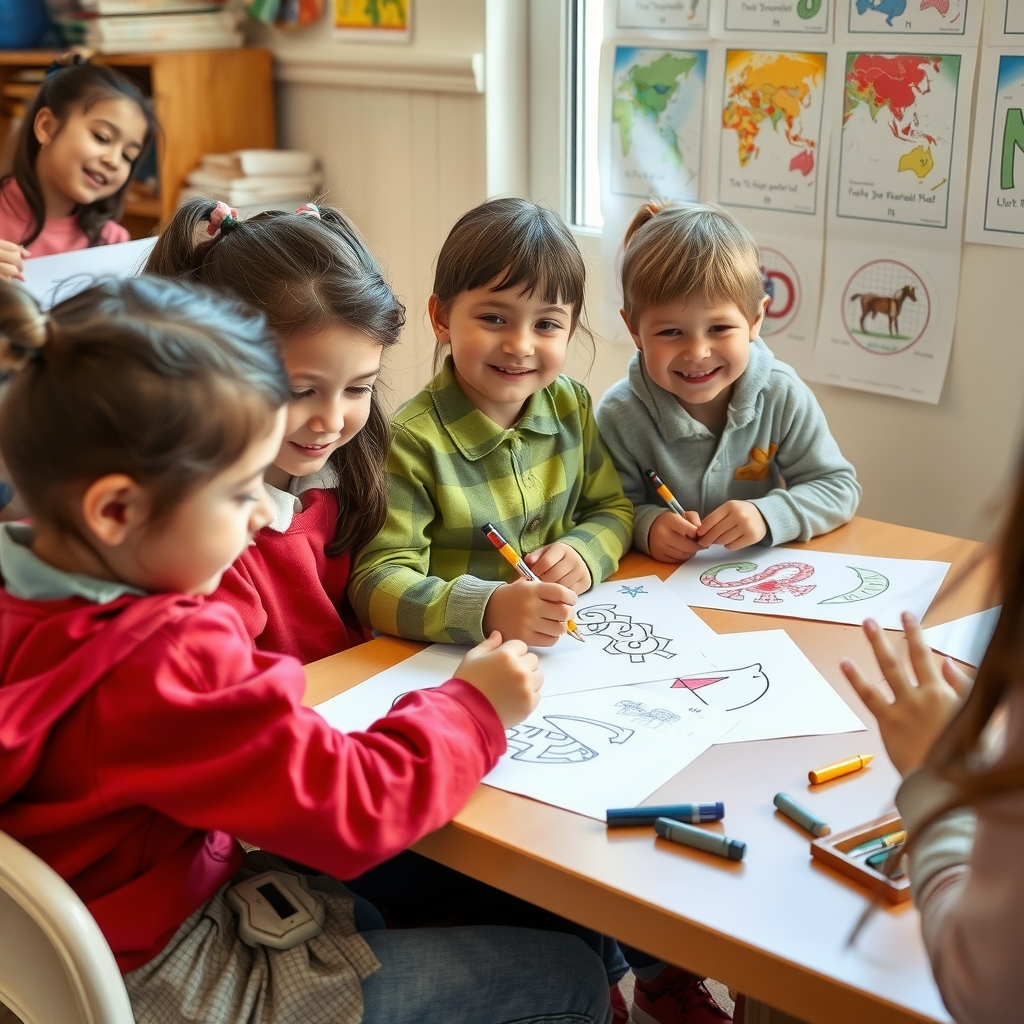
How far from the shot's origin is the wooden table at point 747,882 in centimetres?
74

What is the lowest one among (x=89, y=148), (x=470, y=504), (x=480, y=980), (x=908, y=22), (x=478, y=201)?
(x=480, y=980)

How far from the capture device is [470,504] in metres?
1.39

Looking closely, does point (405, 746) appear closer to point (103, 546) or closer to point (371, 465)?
point (103, 546)

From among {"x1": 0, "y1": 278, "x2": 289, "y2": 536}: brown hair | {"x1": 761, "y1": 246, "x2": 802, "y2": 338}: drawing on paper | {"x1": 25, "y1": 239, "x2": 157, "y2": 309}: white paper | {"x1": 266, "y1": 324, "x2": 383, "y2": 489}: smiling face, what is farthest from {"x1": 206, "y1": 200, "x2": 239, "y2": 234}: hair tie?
{"x1": 761, "y1": 246, "x2": 802, "y2": 338}: drawing on paper

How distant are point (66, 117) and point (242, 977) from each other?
2.09 m

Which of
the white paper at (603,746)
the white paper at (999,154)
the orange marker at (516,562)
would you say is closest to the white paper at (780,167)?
the white paper at (999,154)

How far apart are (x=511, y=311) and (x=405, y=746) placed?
24.5 inches

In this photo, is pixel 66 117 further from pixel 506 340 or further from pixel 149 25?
pixel 506 340

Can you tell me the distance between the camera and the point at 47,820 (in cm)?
85

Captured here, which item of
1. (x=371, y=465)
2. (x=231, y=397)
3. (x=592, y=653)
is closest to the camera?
(x=231, y=397)

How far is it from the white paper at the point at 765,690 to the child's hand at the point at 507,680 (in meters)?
0.15

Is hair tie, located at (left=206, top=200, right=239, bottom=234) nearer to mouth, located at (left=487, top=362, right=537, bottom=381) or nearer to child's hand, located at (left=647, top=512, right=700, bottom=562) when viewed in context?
mouth, located at (left=487, top=362, right=537, bottom=381)

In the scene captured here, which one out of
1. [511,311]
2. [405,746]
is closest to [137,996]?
[405,746]

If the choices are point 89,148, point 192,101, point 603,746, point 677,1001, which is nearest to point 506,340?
point 603,746
